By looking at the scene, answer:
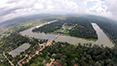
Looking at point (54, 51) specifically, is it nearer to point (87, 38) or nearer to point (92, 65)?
point (92, 65)

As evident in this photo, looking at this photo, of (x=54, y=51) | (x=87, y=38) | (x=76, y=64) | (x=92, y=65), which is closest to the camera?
(x=92, y=65)

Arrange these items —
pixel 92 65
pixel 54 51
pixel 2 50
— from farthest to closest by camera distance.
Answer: pixel 2 50 → pixel 54 51 → pixel 92 65

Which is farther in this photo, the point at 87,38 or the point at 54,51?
the point at 87,38

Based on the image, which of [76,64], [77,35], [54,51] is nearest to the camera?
[76,64]

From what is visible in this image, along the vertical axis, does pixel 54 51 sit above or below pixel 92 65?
above

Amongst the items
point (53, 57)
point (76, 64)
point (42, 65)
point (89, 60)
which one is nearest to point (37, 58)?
point (42, 65)

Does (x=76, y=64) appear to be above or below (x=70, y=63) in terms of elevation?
below

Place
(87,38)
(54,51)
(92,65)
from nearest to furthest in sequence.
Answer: (92,65), (54,51), (87,38)

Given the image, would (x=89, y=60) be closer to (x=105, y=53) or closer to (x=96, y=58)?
(x=96, y=58)

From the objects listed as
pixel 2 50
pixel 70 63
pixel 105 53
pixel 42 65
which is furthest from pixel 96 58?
pixel 2 50
